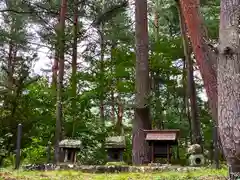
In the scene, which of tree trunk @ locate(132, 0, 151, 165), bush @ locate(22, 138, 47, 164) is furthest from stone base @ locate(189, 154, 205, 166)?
bush @ locate(22, 138, 47, 164)

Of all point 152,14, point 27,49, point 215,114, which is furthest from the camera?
point 152,14

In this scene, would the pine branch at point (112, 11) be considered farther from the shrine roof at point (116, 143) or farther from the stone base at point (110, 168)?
the stone base at point (110, 168)

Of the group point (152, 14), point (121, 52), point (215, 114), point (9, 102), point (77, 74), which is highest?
point (152, 14)

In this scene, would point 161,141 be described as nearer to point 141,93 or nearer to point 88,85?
point 141,93

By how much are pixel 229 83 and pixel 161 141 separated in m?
4.67

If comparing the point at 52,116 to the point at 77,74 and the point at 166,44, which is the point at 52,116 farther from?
the point at 166,44

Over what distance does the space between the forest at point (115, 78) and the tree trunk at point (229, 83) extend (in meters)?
0.01

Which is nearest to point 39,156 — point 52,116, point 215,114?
point 52,116

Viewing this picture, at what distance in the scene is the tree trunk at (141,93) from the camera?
1084 cm

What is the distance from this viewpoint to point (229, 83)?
5723mm

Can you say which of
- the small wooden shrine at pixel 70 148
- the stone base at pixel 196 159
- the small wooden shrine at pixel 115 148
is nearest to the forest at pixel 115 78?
the small wooden shrine at pixel 115 148

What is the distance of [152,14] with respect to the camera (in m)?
22.1

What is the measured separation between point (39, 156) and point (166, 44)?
250 inches

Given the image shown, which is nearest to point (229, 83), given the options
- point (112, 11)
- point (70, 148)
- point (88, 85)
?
point (70, 148)
